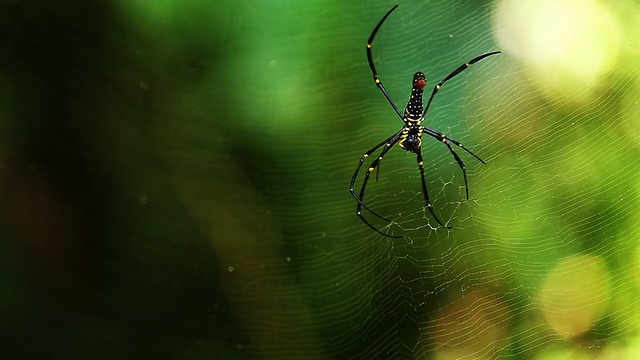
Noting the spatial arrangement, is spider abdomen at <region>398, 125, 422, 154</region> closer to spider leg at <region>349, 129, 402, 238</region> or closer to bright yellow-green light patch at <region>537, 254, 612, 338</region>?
spider leg at <region>349, 129, 402, 238</region>

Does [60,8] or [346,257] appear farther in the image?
[346,257]

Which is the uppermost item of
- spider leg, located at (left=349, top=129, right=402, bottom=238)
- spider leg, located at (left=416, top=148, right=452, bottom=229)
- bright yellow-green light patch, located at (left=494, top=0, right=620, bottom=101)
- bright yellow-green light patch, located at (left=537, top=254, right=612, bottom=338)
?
bright yellow-green light patch, located at (left=494, top=0, right=620, bottom=101)

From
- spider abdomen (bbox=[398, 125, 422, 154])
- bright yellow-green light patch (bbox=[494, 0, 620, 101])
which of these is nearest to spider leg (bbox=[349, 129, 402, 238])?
spider abdomen (bbox=[398, 125, 422, 154])

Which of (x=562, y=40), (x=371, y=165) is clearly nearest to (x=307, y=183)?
(x=371, y=165)

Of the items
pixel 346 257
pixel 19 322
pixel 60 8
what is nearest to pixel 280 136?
pixel 346 257

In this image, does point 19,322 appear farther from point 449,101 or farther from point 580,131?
point 580,131

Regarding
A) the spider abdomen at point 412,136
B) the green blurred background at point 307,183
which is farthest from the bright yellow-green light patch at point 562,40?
the spider abdomen at point 412,136

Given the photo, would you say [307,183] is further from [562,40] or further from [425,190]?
[562,40]
